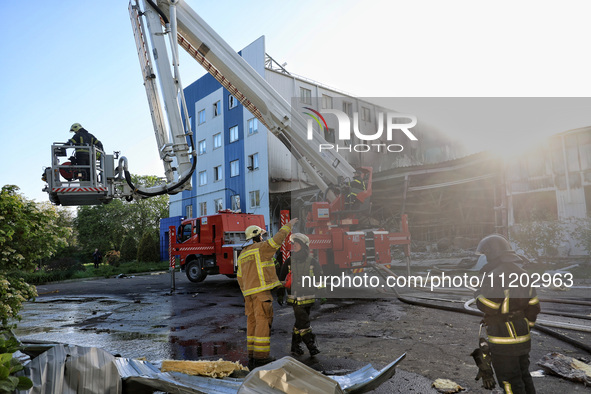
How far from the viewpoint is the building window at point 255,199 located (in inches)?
913

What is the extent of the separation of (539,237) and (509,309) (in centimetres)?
530

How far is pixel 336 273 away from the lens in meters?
9.75

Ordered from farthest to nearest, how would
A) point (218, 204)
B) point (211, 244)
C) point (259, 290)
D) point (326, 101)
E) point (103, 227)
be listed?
point (103, 227) → point (218, 204) → point (326, 101) → point (211, 244) → point (259, 290)

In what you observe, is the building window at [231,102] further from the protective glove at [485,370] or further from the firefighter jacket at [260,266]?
the protective glove at [485,370]

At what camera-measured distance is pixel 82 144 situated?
6492 millimetres

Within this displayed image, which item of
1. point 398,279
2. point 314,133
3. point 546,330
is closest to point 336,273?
point 398,279

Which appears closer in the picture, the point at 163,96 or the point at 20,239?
the point at 20,239

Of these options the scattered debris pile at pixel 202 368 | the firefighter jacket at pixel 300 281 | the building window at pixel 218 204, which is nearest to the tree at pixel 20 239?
the scattered debris pile at pixel 202 368

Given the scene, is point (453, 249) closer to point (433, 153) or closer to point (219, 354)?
point (433, 153)

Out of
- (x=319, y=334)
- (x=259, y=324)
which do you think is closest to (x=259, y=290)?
(x=259, y=324)

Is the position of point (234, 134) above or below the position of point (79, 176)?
above

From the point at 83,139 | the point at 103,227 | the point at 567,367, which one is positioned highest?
the point at 83,139

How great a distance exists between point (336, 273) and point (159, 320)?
4.32 metres

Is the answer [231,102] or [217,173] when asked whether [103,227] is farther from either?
[231,102]
